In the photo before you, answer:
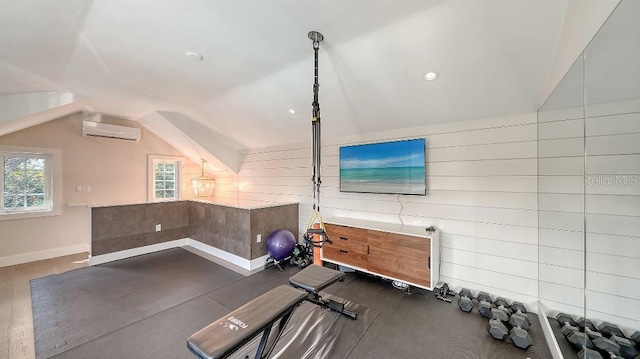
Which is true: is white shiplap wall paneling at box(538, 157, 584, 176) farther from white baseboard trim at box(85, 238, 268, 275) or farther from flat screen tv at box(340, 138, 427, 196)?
white baseboard trim at box(85, 238, 268, 275)

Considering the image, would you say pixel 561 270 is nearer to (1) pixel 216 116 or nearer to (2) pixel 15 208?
(1) pixel 216 116

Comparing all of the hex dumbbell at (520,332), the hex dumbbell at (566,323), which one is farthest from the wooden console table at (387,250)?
the hex dumbbell at (566,323)

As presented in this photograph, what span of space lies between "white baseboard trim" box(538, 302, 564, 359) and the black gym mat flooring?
0.16ft

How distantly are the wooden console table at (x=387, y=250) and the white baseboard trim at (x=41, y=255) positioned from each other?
199 inches

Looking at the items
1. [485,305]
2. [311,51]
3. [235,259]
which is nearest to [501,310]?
[485,305]

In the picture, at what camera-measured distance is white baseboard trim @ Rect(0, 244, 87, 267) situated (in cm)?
406

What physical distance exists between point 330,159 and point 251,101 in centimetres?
167

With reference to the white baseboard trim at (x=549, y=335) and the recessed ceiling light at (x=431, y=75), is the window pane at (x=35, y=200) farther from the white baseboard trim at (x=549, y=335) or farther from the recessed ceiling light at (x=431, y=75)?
the white baseboard trim at (x=549, y=335)

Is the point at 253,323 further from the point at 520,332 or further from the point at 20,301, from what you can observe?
the point at 20,301

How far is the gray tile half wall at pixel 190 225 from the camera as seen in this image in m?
4.11

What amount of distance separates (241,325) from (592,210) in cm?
304

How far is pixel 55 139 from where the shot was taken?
4.55 metres

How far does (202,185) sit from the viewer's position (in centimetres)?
652

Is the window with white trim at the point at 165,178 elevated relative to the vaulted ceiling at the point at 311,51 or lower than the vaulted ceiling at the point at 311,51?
lower
